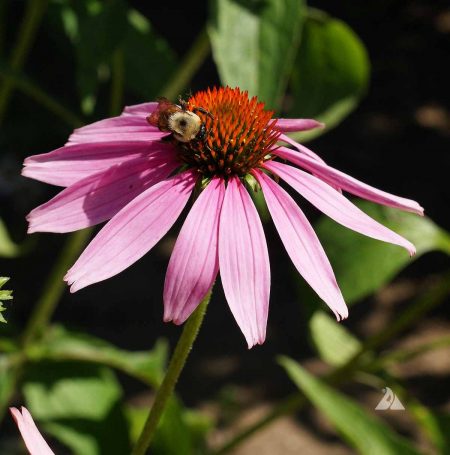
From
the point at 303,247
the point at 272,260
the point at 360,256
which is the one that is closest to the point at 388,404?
the point at 303,247

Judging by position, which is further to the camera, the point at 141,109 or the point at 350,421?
the point at 350,421

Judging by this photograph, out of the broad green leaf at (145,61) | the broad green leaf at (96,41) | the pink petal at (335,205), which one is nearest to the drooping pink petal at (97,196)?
the pink petal at (335,205)

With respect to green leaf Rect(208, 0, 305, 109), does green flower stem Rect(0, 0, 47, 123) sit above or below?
below

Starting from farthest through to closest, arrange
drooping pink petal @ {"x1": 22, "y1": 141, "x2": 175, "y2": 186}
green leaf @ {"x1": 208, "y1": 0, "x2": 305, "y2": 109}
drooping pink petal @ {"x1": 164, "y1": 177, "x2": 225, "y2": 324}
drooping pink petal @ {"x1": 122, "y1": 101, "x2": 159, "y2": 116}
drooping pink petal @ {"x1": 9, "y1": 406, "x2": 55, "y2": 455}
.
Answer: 1. green leaf @ {"x1": 208, "y1": 0, "x2": 305, "y2": 109}
2. drooping pink petal @ {"x1": 122, "y1": 101, "x2": 159, "y2": 116}
3. drooping pink petal @ {"x1": 22, "y1": 141, "x2": 175, "y2": 186}
4. drooping pink petal @ {"x1": 164, "y1": 177, "x2": 225, "y2": 324}
5. drooping pink petal @ {"x1": 9, "y1": 406, "x2": 55, "y2": 455}

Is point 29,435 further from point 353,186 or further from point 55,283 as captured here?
point 55,283

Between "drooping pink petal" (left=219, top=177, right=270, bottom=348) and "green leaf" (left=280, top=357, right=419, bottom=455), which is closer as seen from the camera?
"drooping pink petal" (left=219, top=177, right=270, bottom=348)

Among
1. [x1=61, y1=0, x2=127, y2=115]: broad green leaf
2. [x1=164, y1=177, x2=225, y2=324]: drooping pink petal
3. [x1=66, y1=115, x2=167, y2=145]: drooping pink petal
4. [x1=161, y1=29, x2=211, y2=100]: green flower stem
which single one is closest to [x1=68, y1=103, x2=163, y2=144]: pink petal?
[x1=66, y1=115, x2=167, y2=145]: drooping pink petal

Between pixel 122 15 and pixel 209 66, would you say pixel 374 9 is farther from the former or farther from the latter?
pixel 122 15

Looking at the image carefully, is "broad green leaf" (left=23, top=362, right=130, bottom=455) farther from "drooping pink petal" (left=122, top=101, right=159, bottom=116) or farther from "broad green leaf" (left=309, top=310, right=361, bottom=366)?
"drooping pink petal" (left=122, top=101, right=159, bottom=116)
